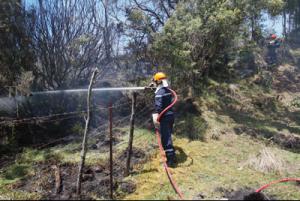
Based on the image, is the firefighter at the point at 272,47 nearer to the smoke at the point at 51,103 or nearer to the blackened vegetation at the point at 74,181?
the smoke at the point at 51,103

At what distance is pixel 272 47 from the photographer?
47.4ft

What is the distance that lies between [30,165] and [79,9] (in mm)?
5721

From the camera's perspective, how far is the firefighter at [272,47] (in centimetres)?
1425

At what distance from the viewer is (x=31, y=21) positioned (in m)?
9.60

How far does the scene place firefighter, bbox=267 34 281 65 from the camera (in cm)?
1425

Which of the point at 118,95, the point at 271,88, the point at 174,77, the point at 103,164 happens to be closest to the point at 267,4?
the point at 174,77

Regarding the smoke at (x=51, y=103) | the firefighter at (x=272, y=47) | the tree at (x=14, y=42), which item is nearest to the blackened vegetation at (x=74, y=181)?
the smoke at (x=51, y=103)

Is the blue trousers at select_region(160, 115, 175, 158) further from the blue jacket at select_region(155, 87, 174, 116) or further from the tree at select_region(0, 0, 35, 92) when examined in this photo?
the tree at select_region(0, 0, 35, 92)

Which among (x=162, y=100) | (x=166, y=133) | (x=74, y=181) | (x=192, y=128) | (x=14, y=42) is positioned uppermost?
(x=14, y=42)

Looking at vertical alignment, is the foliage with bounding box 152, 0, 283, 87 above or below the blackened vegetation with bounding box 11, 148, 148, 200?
above

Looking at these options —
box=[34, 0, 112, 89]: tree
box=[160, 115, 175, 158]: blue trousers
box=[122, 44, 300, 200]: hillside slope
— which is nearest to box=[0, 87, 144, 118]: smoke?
box=[34, 0, 112, 89]: tree

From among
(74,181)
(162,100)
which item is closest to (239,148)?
(162,100)

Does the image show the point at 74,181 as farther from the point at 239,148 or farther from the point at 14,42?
the point at 14,42

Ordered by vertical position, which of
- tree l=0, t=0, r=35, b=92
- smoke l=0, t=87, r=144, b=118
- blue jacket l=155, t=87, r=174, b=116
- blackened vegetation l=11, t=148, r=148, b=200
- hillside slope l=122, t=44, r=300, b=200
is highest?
tree l=0, t=0, r=35, b=92
